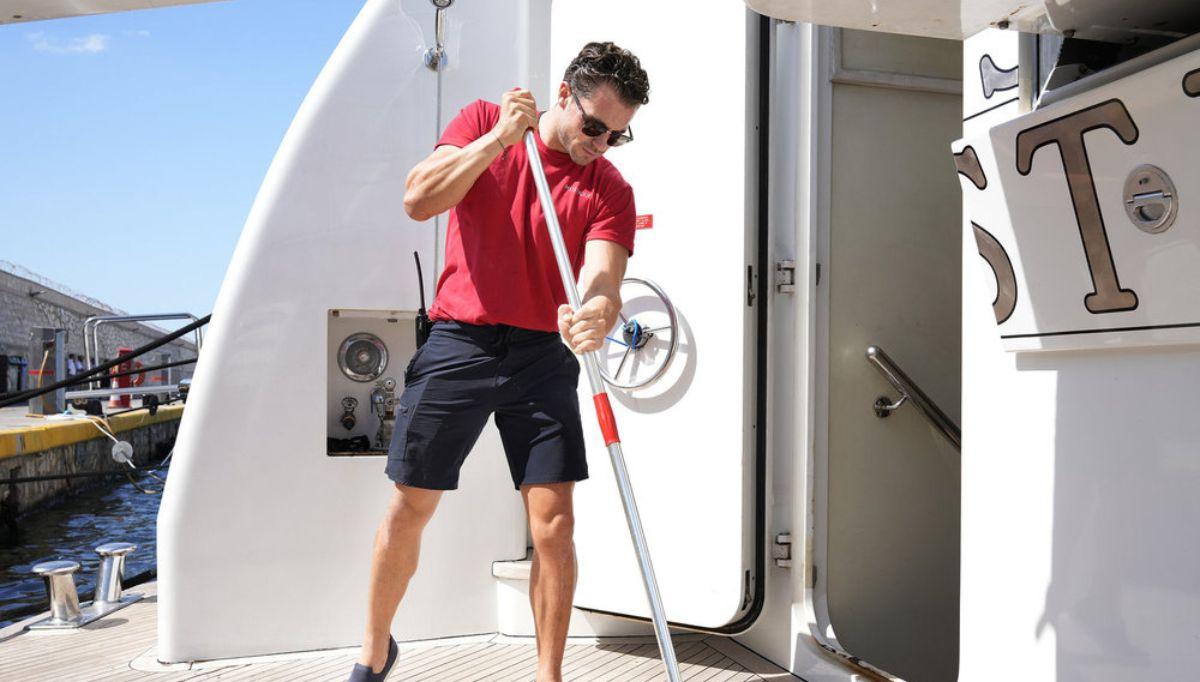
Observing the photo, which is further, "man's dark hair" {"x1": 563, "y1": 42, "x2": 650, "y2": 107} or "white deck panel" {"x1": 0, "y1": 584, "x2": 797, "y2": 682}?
"white deck panel" {"x1": 0, "y1": 584, "x2": 797, "y2": 682}

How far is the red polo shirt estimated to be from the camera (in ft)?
8.38

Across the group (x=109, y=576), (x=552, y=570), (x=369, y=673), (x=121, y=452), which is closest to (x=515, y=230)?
(x=552, y=570)

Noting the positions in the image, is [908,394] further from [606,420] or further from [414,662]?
[414,662]

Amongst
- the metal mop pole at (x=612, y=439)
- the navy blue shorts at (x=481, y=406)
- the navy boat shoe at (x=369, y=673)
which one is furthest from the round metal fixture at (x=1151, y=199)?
the navy boat shoe at (x=369, y=673)

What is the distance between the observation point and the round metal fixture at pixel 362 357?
3.55 m

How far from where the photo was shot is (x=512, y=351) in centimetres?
257

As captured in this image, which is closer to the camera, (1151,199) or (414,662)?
(1151,199)

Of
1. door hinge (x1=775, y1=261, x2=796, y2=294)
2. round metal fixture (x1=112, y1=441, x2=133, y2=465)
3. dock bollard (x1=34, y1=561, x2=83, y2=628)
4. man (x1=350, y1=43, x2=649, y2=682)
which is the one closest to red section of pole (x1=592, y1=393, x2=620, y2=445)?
man (x1=350, y1=43, x2=649, y2=682)

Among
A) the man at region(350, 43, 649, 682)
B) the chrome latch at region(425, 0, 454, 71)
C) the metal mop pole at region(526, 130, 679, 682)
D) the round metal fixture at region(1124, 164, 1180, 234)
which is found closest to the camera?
the round metal fixture at region(1124, 164, 1180, 234)

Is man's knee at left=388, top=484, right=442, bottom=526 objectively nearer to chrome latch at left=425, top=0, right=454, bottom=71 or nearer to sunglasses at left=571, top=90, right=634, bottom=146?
sunglasses at left=571, top=90, right=634, bottom=146

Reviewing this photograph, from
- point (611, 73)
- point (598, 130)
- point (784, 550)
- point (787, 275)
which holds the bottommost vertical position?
point (784, 550)

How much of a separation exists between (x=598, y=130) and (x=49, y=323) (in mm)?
39347

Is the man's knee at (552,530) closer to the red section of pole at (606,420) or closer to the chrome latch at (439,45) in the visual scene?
the red section of pole at (606,420)

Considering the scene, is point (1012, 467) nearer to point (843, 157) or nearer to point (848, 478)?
point (848, 478)
